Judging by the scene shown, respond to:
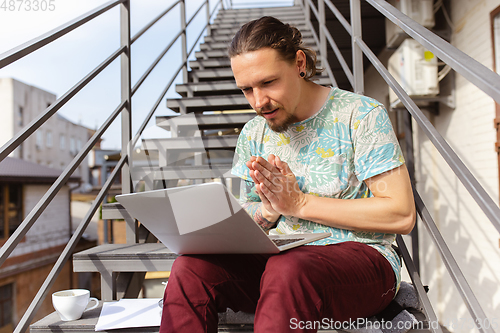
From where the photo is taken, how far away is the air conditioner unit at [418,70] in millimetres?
2795

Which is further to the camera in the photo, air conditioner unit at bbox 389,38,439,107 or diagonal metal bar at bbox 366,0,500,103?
air conditioner unit at bbox 389,38,439,107

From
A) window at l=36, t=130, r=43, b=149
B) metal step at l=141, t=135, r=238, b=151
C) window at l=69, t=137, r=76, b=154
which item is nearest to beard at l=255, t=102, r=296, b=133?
metal step at l=141, t=135, r=238, b=151

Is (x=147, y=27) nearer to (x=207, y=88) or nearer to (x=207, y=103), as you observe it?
(x=207, y=103)

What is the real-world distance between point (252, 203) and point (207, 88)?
1957 mm

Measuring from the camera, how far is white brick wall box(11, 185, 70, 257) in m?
10.1

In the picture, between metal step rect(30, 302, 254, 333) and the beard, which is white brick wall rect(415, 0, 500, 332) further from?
the beard

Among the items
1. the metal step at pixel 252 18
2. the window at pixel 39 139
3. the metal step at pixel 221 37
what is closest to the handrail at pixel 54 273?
the metal step at pixel 221 37

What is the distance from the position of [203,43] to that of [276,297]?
3.77 metres

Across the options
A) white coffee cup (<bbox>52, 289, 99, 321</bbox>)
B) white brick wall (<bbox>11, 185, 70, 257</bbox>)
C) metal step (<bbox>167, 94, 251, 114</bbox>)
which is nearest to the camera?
white coffee cup (<bbox>52, 289, 99, 321</bbox>)

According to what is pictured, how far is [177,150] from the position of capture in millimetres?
2270

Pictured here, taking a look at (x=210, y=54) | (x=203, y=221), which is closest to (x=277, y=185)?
(x=203, y=221)

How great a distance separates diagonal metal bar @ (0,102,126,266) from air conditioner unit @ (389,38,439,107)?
220 centimetres

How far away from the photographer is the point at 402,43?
3.00 m

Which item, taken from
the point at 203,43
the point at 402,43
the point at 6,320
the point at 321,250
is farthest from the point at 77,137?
the point at 321,250
